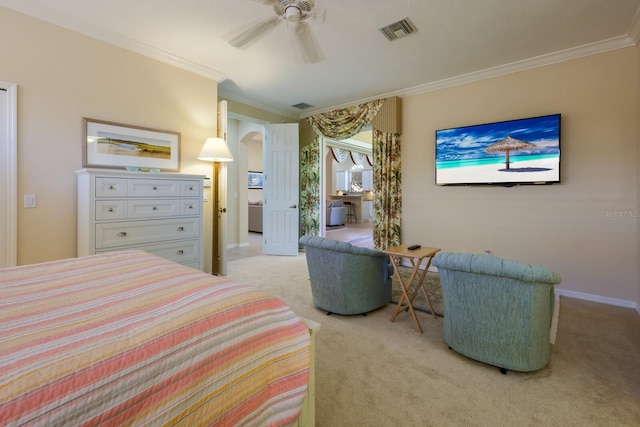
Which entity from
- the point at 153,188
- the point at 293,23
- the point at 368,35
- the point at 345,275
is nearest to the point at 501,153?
the point at 368,35

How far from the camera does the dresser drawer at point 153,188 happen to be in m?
2.84

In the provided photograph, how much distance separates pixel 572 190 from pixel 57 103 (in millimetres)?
5242

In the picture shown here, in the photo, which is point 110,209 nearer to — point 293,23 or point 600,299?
point 293,23

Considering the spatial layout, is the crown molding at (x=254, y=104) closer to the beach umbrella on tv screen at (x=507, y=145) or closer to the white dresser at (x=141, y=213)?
the white dresser at (x=141, y=213)

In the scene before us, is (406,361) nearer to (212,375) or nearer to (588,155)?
(212,375)

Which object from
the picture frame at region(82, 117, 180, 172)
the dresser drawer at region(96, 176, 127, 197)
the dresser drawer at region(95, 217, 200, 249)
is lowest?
the dresser drawer at region(95, 217, 200, 249)

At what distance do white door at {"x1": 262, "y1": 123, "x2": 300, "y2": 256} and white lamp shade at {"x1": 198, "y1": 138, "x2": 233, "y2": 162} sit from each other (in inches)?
73.6

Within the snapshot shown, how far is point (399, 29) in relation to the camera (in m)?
2.92

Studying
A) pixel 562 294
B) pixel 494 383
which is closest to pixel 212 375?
pixel 494 383

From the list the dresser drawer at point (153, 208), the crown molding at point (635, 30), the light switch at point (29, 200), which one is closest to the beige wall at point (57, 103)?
the light switch at point (29, 200)

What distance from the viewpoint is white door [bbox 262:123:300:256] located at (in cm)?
553

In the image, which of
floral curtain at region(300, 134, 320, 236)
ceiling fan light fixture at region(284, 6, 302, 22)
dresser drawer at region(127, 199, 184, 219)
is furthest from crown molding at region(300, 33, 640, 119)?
dresser drawer at region(127, 199, 184, 219)

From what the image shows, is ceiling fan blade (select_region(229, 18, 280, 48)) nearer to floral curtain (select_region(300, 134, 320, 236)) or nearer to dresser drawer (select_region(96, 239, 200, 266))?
dresser drawer (select_region(96, 239, 200, 266))

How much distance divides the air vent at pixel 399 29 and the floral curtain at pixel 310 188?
2.87 m
